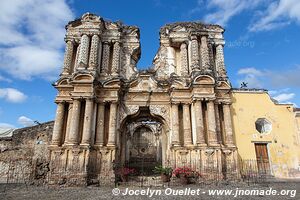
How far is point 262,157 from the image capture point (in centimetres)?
1311

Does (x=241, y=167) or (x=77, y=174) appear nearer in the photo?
(x=77, y=174)

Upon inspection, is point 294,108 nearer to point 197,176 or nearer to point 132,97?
point 197,176

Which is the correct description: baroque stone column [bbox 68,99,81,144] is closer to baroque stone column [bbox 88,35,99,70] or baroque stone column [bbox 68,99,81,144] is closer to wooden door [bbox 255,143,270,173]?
baroque stone column [bbox 88,35,99,70]

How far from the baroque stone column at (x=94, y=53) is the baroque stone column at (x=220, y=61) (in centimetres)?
744

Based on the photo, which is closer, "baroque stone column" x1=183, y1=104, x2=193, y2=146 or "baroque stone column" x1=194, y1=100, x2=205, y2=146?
"baroque stone column" x1=194, y1=100, x2=205, y2=146

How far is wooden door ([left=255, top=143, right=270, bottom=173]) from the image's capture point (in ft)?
42.2

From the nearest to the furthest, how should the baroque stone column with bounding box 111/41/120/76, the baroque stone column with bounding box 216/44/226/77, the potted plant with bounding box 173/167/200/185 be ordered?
the potted plant with bounding box 173/167/200/185
the baroque stone column with bounding box 111/41/120/76
the baroque stone column with bounding box 216/44/226/77

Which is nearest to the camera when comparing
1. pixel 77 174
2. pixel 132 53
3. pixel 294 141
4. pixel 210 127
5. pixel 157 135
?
pixel 77 174

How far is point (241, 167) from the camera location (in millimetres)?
12547

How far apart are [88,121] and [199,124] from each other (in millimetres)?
5831

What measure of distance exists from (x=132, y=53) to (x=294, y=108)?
10427 millimetres

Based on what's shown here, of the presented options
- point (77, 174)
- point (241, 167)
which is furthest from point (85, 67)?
point (241, 167)

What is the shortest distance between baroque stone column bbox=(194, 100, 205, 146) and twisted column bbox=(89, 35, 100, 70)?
20.5ft

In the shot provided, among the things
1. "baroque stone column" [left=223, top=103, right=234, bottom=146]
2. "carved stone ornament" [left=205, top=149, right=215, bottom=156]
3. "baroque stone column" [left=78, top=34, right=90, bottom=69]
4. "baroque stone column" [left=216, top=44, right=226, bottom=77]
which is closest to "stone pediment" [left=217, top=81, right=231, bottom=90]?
"baroque stone column" [left=216, top=44, right=226, bottom=77]
